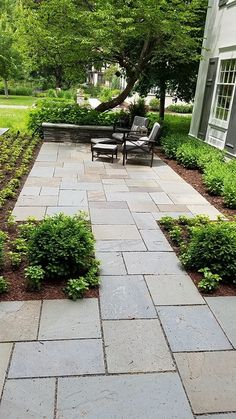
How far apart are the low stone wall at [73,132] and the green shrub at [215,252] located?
6.86 meters

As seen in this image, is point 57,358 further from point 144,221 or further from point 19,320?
point 144,221

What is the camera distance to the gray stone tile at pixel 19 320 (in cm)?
256

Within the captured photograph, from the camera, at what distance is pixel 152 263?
368cm

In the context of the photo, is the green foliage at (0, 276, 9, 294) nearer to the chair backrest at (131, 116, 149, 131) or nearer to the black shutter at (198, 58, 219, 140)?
the chair backrest at (131, 116, 149, 131)

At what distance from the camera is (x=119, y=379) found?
2.21 meters

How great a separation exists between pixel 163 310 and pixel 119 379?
0.86 m

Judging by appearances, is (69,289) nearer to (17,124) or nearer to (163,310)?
(163,310)

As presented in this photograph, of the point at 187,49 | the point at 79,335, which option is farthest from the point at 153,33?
the point at 79,335

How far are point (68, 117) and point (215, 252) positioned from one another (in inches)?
310

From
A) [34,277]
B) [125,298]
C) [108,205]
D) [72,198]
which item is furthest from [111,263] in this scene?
[72,198]

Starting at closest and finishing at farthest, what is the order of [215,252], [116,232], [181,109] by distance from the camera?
[215,252]
[116,232]
[181,109]

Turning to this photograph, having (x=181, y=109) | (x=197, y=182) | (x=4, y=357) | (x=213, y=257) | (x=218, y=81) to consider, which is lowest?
(x=4, y=357)

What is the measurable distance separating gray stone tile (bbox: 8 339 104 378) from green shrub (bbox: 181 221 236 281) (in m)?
1.44

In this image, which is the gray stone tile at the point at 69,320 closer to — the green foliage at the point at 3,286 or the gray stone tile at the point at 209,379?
the green foliage at the point at 3,286
